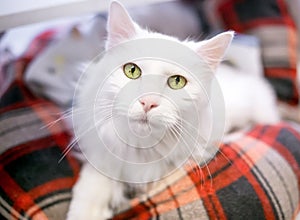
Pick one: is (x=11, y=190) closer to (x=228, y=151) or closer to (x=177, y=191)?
(x=177, y=191)

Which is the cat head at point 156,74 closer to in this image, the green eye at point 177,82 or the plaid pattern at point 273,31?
the green eye at point 177,82

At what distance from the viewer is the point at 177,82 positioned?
0.64 m

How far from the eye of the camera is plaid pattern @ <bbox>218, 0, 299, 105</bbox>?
4.19 feet

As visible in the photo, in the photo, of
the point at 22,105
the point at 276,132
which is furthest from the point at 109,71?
the point at 276,132

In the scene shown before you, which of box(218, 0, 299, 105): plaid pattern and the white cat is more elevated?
the white cat

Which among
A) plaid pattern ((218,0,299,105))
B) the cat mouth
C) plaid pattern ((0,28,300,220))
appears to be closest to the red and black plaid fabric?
plaid pattern ((0,28,300,220))

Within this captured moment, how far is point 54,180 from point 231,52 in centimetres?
67

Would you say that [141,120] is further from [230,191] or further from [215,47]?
[230,191]

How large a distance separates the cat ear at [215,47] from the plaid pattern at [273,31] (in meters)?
0.68

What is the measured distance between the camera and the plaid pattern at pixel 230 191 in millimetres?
770

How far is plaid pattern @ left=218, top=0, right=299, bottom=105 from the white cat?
0.65 metres

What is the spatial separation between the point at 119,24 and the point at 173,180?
0.37 meters

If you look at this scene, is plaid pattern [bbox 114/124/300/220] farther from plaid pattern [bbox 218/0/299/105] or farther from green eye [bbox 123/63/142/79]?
plaid pattern [bbox 218/0/299/105]

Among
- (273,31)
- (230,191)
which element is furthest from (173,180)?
(273,31)
